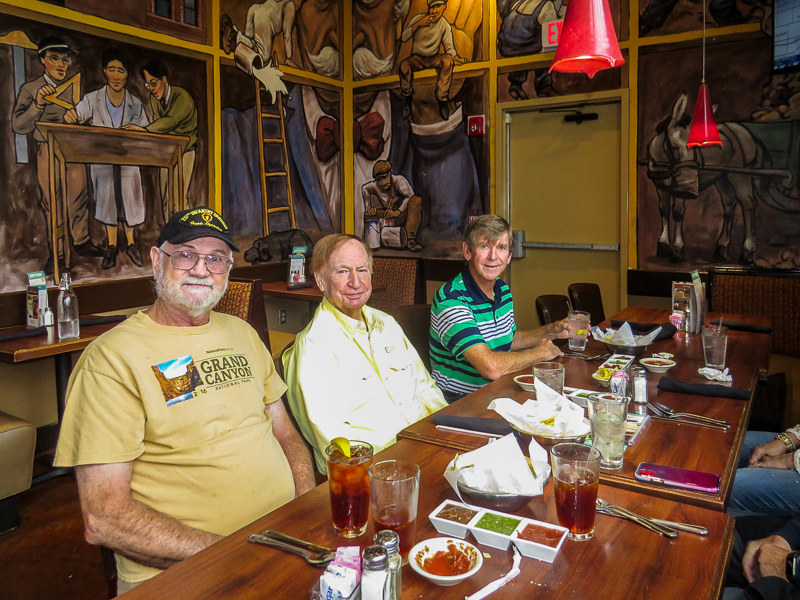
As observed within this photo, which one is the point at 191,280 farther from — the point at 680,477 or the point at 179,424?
the point at 680,477

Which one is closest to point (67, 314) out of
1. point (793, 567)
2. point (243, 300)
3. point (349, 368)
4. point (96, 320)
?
point (96, 320)

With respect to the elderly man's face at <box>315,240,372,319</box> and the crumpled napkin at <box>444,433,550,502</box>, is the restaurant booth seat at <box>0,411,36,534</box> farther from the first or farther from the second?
the crumpled napkin at <box>444,433,550,502</box>

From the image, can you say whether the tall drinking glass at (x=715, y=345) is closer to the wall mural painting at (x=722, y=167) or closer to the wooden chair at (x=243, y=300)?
the wooden chair at (x=243, y=300)

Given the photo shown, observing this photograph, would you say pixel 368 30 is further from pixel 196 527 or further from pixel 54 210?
pixel 196 527

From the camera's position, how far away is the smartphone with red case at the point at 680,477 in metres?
1.30

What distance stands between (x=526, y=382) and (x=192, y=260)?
1102 mm

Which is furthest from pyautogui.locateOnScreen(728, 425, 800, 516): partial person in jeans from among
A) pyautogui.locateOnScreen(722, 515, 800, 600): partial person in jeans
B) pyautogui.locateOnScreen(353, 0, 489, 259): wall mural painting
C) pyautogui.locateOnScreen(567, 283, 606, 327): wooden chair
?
pyautogui.locateOnScreen(353, 0, 489, 259): wall mural painting

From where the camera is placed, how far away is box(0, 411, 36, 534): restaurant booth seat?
9.44ft

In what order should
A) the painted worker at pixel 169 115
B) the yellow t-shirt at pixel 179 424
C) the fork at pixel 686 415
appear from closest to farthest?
the yellow t-shirt at pixel 179 424
the fork at pixel 686 415
the painted worker at pixel 169 115

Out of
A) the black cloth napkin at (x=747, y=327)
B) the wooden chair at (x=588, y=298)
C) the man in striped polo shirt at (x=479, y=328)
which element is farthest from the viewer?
the wooden chair at (x=588, y=298)

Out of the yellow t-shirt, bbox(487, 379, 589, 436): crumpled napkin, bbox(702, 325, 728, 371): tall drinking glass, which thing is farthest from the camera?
bbox(702, 325, 728, 371): tall drinking glass

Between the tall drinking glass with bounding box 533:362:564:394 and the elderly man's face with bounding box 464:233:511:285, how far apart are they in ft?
2.85

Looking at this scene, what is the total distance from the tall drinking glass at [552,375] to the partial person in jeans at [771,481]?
74cm

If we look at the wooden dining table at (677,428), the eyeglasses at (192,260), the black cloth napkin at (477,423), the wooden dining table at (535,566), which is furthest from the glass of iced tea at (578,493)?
the eyeglasses at (192,260)
